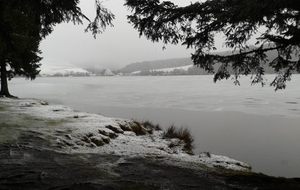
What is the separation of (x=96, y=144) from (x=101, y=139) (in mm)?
413

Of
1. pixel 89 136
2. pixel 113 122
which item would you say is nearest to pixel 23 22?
pixel 113 122

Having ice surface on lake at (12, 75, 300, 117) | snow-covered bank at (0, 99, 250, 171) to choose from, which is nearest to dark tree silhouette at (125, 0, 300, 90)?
snow-covered bank at (0, 99, 250, 171)

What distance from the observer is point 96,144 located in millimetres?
10992

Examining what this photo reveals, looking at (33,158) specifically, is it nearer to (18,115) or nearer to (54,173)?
(54,173)

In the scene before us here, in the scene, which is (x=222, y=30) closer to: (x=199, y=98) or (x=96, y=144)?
(x=96, y=144)

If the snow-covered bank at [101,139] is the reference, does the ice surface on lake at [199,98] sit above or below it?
below

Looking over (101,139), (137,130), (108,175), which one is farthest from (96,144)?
(137,130)

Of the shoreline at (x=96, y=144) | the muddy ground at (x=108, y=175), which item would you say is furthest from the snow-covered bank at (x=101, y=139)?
the muddy ground at (x=108, y=175)

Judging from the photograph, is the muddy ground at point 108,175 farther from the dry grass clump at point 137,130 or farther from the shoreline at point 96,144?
the dry grass clump at point 137,130

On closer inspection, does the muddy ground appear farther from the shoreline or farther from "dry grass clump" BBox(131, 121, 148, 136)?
"dry grass clump" BBox(131, 121, 148, 136)

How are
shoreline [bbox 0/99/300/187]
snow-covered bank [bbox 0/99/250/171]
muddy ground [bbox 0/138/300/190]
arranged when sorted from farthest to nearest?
1. snow-covered bank [bbox 0/99/250/171]
2. shoreline [bbox 0/99/300/187]
3. muddy ground [bbox 0/138/300/190]

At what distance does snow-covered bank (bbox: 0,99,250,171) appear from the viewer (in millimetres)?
9805

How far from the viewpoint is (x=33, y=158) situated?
8.29 meters

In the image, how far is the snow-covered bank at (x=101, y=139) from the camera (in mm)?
9805
